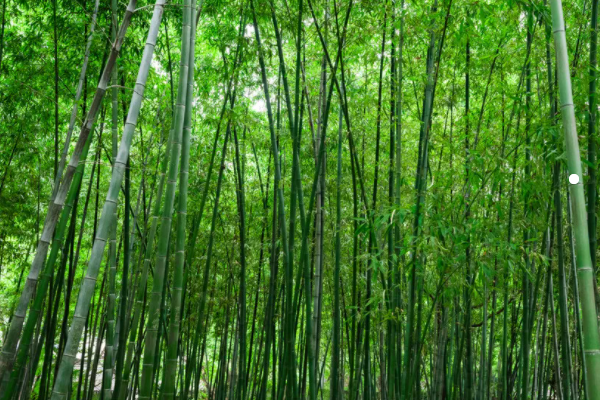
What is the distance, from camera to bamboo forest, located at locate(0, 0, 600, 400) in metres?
2.23

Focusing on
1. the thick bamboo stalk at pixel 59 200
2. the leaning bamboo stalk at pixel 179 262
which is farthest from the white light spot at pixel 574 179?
the thick bamboo stalk at pixel 59 200

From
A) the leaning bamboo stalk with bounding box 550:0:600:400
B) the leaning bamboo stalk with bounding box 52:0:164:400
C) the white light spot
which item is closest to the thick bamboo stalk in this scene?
the leaning bamboo stalk with bounding box 52:0:164:400

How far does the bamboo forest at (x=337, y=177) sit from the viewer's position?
2232 mm

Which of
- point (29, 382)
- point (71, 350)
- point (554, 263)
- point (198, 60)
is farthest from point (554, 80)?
point (29, 382)

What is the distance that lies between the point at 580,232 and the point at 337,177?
8.28 ft

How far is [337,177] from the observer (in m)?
3.92

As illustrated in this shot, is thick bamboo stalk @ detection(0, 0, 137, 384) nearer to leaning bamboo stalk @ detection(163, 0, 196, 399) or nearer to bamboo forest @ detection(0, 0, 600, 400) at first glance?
bamboo forest @ detection(0, 0, 600, 400)

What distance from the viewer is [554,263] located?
11.6 feet

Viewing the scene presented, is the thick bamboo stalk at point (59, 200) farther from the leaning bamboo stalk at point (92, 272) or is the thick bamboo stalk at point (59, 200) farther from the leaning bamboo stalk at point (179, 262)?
the leaning bamboo stalk at point (179, 262)

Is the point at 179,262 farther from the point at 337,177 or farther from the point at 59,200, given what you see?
the point at 337,177

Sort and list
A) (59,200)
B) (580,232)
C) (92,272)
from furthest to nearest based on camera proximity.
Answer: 1. (59,200)
2. (92,272)
3. (580,232)

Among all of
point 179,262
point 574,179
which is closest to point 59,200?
point 179,262

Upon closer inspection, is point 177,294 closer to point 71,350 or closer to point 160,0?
point 71,350

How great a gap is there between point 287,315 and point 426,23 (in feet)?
6.88
